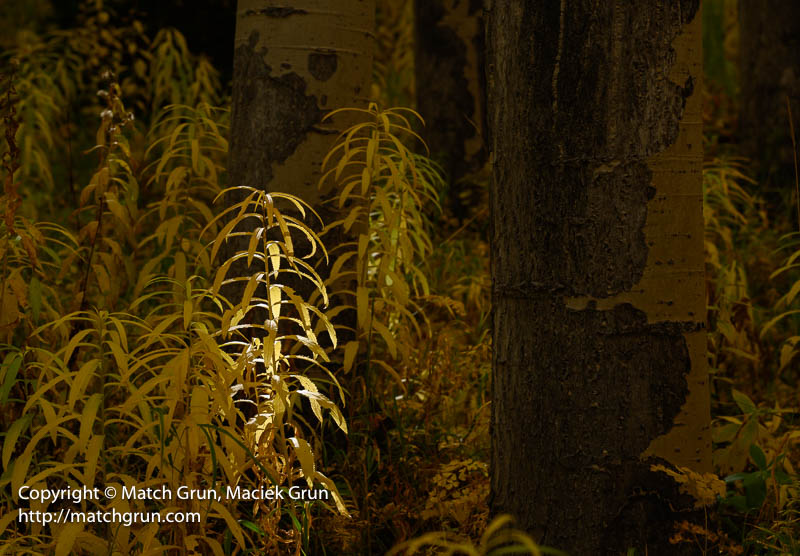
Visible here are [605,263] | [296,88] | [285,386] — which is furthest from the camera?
[296,88]

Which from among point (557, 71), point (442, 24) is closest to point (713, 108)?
point (442, 24)

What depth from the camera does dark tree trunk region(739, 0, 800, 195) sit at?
5117mm

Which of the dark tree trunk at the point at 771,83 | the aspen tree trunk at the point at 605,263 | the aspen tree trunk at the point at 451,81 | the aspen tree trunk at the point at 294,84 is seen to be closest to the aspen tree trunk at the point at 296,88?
the aspen tree trunk at the point at 294,84

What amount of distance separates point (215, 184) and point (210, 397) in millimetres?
1137

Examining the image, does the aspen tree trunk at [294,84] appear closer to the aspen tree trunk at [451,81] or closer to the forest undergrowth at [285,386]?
the forest undergrowth at [285,386]

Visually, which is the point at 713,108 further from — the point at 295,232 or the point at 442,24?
the point at 295,232

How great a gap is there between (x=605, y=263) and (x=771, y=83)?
443cm

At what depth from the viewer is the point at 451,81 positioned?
18.4 ft

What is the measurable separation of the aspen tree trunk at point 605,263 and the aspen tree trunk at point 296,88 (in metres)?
0.89

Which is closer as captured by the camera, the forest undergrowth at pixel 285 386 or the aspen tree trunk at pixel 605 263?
the aspen tree trunk at pixel 605 263

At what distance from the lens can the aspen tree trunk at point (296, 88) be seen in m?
2.38

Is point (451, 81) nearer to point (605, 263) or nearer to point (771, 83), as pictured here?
point (771, 83)

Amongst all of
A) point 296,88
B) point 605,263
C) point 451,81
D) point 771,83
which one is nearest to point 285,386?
point 605,263

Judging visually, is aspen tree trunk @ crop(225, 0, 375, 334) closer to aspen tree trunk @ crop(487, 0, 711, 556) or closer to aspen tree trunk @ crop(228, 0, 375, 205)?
aspen tree trunk @ crop(228, 0, 375, 205)
